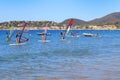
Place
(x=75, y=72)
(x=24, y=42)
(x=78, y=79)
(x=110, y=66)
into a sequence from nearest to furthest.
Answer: (x=78, y=79) < (x=75, y=72) < (x=110, y=66) < (x=24, y=42)

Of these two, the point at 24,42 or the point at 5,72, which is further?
the point at 24,42

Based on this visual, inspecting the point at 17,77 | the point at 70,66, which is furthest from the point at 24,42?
the point at 17,77

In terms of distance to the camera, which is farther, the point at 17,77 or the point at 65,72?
the point at 65,72

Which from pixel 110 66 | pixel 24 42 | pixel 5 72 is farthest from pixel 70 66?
pixel 24 42

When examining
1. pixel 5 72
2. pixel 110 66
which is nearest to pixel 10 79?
pixel 5 72

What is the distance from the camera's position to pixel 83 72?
22203 millimetres

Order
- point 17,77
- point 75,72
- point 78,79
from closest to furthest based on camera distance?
point 78,79, point 17,77, point 75,72

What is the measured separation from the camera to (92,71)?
2252cm

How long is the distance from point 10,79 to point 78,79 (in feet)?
11.9

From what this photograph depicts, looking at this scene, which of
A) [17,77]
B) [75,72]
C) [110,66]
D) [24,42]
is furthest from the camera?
[24,42]

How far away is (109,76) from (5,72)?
664cm

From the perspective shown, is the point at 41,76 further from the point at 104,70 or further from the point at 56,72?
the point at 104,70

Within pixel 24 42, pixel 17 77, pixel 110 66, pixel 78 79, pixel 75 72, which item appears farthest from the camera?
pixel 24 42

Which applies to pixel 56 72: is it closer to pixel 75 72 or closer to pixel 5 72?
pixel 75 72
